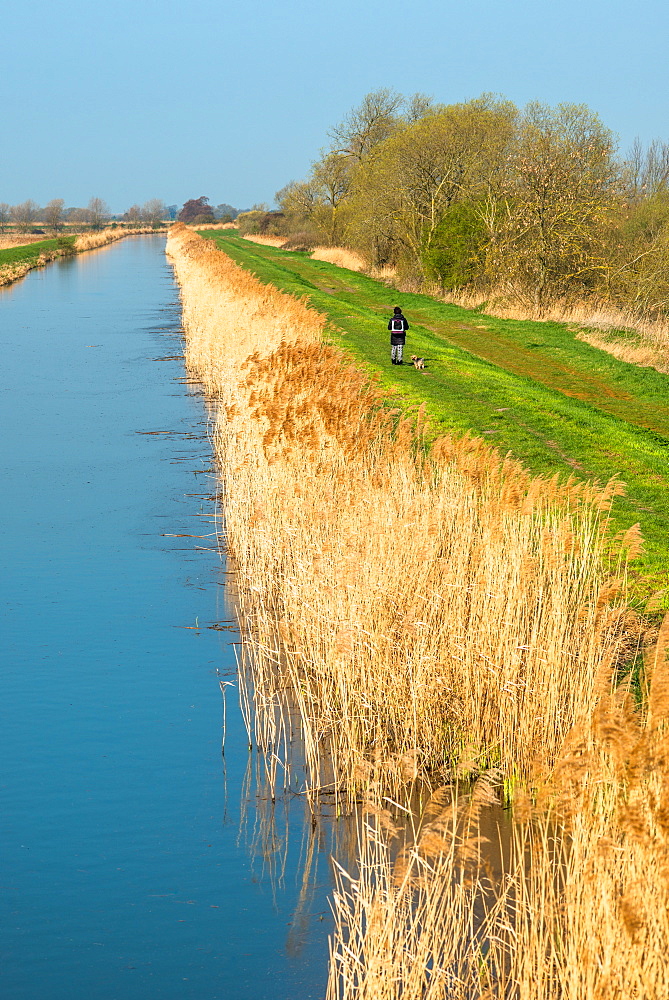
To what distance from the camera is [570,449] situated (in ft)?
47.8

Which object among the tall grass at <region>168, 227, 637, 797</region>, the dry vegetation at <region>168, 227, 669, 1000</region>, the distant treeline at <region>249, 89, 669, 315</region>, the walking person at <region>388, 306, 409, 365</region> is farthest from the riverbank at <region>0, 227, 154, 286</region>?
the tall grass at <region>168, 227, 637, 797</region>

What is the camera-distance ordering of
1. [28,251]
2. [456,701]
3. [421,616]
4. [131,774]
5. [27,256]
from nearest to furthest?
[456,701], [131,774], [421,616], [27,256], [28,251]

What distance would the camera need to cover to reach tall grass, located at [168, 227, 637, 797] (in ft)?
22.1

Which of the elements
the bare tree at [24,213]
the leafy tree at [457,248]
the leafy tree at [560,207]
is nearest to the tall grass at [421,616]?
the leafy tree at [560,207]

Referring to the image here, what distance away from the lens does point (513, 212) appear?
3653 cm

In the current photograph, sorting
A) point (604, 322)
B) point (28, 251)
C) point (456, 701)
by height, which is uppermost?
point (28, 251)

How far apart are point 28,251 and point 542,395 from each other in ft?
192

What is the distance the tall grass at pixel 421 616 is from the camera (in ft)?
22.1

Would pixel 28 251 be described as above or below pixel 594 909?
above

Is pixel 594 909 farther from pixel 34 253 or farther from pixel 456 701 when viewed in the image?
pixel 34 253

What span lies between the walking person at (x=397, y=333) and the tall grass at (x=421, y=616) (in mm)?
9449

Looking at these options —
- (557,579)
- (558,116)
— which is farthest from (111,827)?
(558,116)

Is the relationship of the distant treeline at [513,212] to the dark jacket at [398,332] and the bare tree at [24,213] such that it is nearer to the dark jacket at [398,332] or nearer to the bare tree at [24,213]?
the dark jacket at [398,332]

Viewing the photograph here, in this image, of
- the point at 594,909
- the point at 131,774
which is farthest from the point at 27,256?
the point at 594,909
